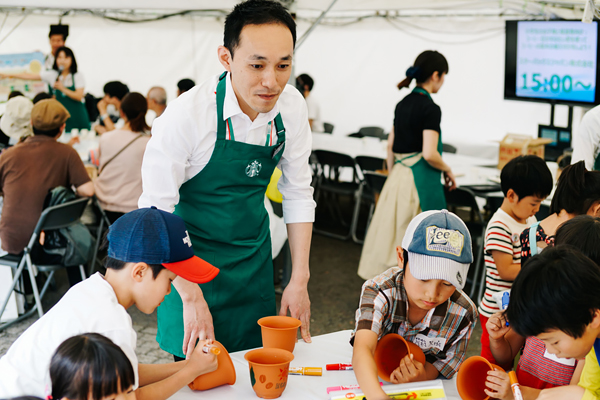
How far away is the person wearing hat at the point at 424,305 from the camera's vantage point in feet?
5.12

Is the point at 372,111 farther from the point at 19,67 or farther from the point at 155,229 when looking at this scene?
the point at 155,229

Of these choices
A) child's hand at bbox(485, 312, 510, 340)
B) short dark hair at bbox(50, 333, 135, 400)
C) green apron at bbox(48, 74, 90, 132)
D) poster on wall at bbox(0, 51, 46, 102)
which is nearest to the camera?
short dark hair at bbox(50, 333, 135, 400)

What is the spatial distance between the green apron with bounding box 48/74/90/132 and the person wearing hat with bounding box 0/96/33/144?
210cm

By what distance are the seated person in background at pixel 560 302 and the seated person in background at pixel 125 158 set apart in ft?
11.0

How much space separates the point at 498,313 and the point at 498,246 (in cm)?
81

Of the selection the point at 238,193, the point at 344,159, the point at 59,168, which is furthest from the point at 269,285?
the point at 344,159

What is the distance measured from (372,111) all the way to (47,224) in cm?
613

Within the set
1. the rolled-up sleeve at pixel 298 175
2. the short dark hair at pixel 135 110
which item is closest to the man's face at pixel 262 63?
the rolled-up sleeve at pixel 298 175

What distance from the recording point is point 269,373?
4.70ft

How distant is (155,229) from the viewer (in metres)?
1.42

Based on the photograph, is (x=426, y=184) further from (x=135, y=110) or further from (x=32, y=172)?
(x=32, y=172)

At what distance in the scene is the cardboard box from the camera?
4855 millimetres

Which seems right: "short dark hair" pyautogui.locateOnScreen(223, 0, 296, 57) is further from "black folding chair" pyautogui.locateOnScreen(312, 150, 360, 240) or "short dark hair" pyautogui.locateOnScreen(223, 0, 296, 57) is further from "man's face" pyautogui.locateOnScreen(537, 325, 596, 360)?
"black folding chair" pyautogui.locateOnScreen(312, 150, 360, 240)

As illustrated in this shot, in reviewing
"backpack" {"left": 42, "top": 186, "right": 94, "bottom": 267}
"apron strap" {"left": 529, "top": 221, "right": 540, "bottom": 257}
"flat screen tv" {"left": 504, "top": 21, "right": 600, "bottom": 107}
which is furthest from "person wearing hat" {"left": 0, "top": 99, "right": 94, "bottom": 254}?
"flat screen tv" {"left": 504, "top": 21, "right": 600, "bottom": 107}
